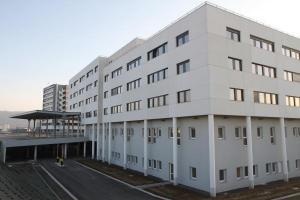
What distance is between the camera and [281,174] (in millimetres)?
33125

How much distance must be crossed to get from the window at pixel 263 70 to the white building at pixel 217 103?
5.1 inches

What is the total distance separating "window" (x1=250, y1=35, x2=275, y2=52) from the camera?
31247 millimetres

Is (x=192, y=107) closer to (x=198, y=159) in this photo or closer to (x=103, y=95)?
(x=198, y=159)

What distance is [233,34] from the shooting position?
95.6 feet

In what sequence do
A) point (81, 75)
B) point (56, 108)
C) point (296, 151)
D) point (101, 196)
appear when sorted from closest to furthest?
point (101, 196)
point (296, 151)
point (81, 75)
point (56, 108)

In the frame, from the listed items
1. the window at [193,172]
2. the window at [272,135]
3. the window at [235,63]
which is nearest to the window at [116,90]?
the window at [193,172]

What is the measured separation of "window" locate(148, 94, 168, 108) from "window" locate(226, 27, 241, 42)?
33.8ft

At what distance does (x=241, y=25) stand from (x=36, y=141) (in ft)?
151

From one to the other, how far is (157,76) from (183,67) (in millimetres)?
5891

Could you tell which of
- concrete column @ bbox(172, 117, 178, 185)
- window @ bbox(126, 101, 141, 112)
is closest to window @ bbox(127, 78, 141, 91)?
window @ bbox(126, 101, 141, 112)

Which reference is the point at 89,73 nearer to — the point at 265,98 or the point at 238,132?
the point at 238,132

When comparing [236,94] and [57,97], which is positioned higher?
[57,97]

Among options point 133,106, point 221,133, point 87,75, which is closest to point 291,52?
point 221,133

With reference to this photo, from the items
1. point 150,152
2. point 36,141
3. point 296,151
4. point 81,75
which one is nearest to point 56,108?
point 81,75
